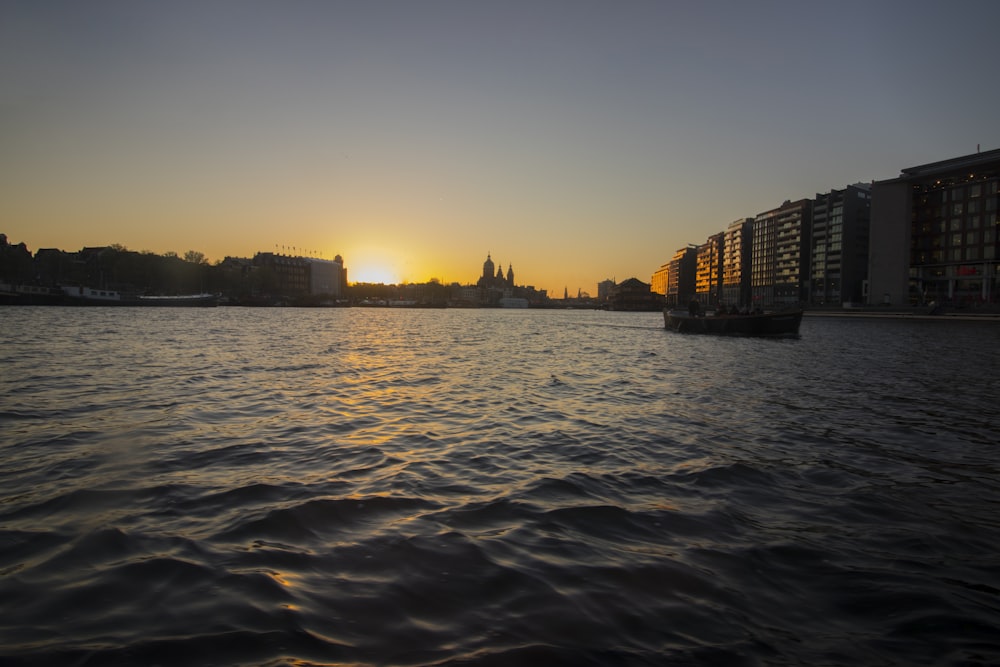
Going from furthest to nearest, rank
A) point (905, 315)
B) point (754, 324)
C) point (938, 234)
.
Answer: point (938, 234), point (905, 315), point (754, 324)

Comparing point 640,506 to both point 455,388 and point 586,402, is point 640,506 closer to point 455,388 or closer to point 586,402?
point 586,402

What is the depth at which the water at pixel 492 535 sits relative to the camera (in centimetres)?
371

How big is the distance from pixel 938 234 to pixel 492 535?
14879 cm

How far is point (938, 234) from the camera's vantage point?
376ft

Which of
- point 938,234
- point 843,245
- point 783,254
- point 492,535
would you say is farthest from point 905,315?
point 492,535

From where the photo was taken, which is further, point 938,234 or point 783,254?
point 783,254

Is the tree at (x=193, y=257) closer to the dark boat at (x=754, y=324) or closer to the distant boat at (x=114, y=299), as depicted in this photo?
the distant boat at (x=114, y=299)

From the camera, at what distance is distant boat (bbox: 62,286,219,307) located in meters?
120

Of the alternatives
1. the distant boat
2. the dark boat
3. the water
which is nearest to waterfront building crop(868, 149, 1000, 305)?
the dark boat

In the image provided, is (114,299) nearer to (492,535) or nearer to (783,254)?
(492,535)

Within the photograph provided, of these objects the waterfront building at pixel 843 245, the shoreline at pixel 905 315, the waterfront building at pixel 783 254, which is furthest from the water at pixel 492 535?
the waterfront building at pixel 783 254

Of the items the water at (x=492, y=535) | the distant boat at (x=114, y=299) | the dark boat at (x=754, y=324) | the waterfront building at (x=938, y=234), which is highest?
the waterfront building at (x=938, y=234)

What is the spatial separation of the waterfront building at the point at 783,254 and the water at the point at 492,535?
179 metres

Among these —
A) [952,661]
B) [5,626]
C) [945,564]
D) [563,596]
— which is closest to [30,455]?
[5,626]
